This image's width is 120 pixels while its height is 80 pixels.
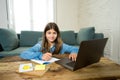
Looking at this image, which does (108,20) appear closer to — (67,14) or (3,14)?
(67,14)

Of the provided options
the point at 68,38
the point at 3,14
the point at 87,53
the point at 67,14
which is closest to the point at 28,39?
the point at 68,38

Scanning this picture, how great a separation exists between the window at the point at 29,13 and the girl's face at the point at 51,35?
257 cm

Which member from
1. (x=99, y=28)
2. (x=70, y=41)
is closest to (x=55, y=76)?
(x=70, y=41)

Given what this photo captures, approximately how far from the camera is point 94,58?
3.54ft

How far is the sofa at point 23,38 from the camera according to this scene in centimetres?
275

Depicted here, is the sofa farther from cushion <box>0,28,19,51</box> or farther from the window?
the window

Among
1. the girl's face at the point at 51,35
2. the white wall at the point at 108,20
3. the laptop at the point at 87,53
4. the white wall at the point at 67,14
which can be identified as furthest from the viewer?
the white wall at the point at 67,14

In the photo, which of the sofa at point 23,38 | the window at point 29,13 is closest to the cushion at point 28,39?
the sofa at point 23,38

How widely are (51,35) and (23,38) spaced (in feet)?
5.73

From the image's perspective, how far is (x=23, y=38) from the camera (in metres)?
3.20

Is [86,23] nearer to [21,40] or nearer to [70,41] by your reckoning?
[70,41]

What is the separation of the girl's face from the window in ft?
8.42

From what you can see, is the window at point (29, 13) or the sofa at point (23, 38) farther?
the window at point (29, 13)

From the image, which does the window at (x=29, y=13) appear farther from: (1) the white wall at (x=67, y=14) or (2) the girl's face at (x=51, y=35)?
(2) the girl's face at (x=51, y=35)
